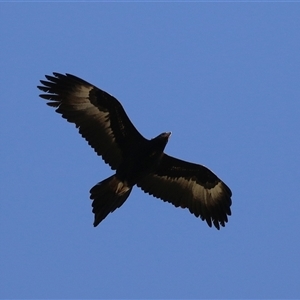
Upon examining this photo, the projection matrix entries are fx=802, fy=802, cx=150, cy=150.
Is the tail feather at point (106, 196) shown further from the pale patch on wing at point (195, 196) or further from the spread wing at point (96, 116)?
the pale patch on wing at point (195, 196)

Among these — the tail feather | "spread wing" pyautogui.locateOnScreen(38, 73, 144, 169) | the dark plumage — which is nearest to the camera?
the tail feather

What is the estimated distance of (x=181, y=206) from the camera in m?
17.7

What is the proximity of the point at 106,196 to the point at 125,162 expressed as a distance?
0.85 metres

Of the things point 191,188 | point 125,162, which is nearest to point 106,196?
point 125,162

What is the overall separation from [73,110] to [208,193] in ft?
11.8

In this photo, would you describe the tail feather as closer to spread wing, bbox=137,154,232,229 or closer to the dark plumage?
the dark plumage

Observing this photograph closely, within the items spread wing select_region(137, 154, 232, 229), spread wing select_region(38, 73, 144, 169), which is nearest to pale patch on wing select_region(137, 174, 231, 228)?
spread wing select_region(137, 154, 232, 229)

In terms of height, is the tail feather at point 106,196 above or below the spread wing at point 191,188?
below

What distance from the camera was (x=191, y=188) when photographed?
17781mm

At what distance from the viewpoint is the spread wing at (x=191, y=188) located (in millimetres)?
17453

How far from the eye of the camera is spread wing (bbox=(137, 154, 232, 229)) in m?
17.5

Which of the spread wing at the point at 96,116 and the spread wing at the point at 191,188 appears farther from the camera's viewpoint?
the spread wing at the point at 191,188

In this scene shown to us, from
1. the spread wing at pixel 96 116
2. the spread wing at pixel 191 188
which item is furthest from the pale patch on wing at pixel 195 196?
the spread wing at pixel 96 116

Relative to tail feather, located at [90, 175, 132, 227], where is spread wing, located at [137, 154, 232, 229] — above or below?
above
